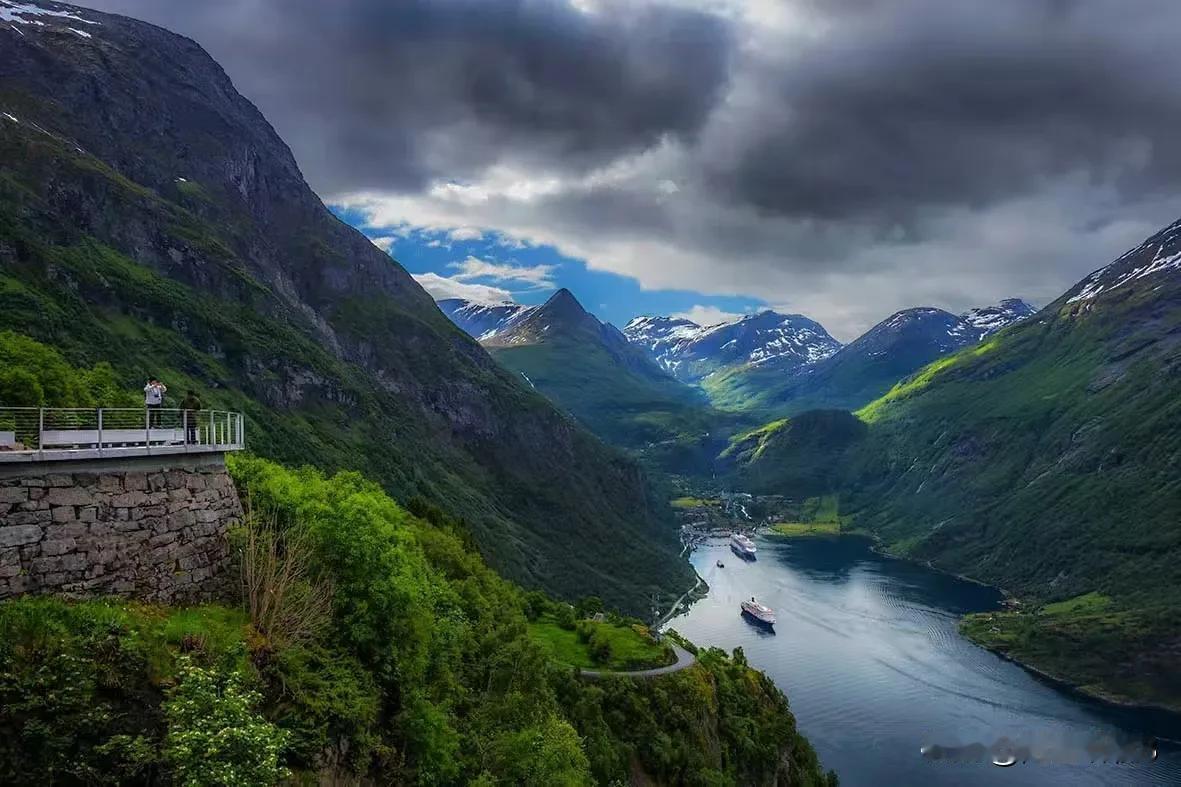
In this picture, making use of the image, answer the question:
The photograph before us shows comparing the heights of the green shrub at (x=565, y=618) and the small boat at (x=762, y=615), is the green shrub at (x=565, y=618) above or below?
above

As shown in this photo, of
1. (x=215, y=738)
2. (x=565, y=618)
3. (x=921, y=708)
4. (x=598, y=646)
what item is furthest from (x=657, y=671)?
(x=921, y=708)

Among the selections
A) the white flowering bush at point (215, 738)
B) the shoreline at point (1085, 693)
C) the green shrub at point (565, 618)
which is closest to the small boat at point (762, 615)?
the shoreline at point (1085, 693)

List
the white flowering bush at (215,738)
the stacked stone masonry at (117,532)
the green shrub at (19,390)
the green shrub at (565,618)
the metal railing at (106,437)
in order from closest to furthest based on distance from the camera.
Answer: the white flowering bush at (215,738) < the stacked stone masonry at (117,532) < the metal railing at (106,437) < the green shrub at (19,390) < the green shrub at (565,618)

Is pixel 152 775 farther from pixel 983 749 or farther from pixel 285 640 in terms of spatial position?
pixel 983 749

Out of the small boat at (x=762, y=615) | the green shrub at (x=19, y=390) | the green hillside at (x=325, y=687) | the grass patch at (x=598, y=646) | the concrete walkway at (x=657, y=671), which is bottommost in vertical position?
the small boat at (x=762, y=615)

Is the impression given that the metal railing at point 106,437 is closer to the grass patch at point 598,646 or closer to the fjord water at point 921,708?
the grass patch at point 598,646

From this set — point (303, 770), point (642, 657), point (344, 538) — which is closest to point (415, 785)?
point (303, 770)
